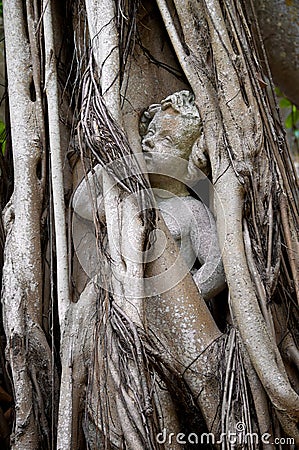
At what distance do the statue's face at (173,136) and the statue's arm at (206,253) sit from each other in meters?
0.15

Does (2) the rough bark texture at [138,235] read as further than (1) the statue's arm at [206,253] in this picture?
No

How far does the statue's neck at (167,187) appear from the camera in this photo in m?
1.67

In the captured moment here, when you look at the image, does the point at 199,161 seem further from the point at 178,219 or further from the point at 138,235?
the point at 138,235

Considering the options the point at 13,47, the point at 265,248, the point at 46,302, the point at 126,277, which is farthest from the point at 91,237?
the point at 13,47

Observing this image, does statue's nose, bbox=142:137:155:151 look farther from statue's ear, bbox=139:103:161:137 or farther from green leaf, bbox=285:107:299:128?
green leaf, bbox=285:107:299:128

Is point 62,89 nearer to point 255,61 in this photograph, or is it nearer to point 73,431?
point 255,61

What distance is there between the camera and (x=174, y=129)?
1661 mm

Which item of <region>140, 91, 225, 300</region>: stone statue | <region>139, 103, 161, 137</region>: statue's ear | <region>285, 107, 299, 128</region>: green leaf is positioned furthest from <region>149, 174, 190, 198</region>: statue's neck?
<region>285, 107, 299, 128</region>: green leaf

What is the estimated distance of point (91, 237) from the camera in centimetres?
169

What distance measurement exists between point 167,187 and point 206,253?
0.69 ft

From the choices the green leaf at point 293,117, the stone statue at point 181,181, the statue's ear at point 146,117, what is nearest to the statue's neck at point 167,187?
the stone statue at point 181,181

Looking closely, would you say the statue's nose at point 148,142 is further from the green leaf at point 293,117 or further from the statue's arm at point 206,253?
the green leaf at point 293,117

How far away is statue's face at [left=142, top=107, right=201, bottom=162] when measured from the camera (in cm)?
165

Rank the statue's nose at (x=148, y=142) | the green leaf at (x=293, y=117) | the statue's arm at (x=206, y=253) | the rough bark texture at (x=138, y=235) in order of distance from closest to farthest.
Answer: the rough bark texture at (x=138, y=235)
the statue's arm at (x=206, y=253)
the statue's nose at (x=148, y=142)
the green leaf at (x=293, y=117)
